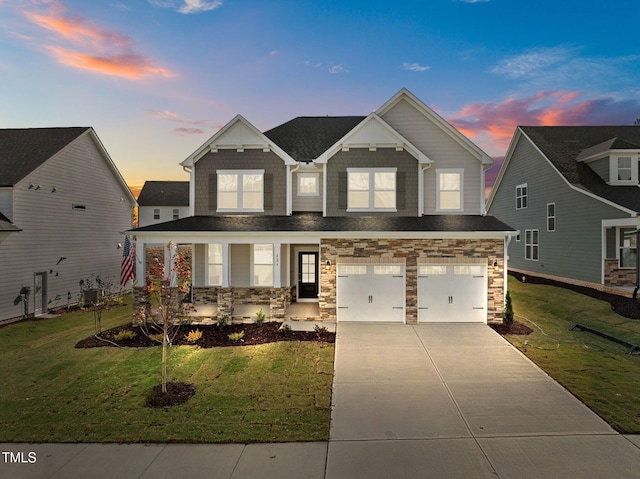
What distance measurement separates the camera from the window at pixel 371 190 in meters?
14.3

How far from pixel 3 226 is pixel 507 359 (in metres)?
18.7

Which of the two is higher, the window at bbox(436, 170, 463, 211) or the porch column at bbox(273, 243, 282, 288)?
the window at bbox(436, 170, 463, 211)

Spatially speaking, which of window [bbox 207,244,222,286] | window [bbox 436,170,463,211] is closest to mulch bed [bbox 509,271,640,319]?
window [bbox 436,170,463,211]

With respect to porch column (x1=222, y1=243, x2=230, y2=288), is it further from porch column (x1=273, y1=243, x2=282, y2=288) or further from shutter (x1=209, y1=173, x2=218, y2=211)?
shutter (x1=209, y1=173, x2=218, y2=211)

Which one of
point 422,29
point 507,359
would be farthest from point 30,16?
point 507,359

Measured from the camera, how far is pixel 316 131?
17.6m

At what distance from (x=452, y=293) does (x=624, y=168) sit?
1460cm

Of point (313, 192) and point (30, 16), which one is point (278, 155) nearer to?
point (313, 192)

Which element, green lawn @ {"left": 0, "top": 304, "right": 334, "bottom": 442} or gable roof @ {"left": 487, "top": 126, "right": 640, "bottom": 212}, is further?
gable roof @ {"left": 487, "top": 126, "right": 640, "bottom": 212}

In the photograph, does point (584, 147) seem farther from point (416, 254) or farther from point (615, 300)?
point (416, 254)

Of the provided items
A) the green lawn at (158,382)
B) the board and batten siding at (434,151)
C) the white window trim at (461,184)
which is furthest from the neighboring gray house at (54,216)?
the white window trim at (461,184)

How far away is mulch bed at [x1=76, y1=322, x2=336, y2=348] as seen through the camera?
10.9 meters

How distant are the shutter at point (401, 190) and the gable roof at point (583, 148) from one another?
35.5ft

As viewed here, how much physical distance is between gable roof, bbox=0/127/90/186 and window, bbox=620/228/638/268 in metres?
28.0
